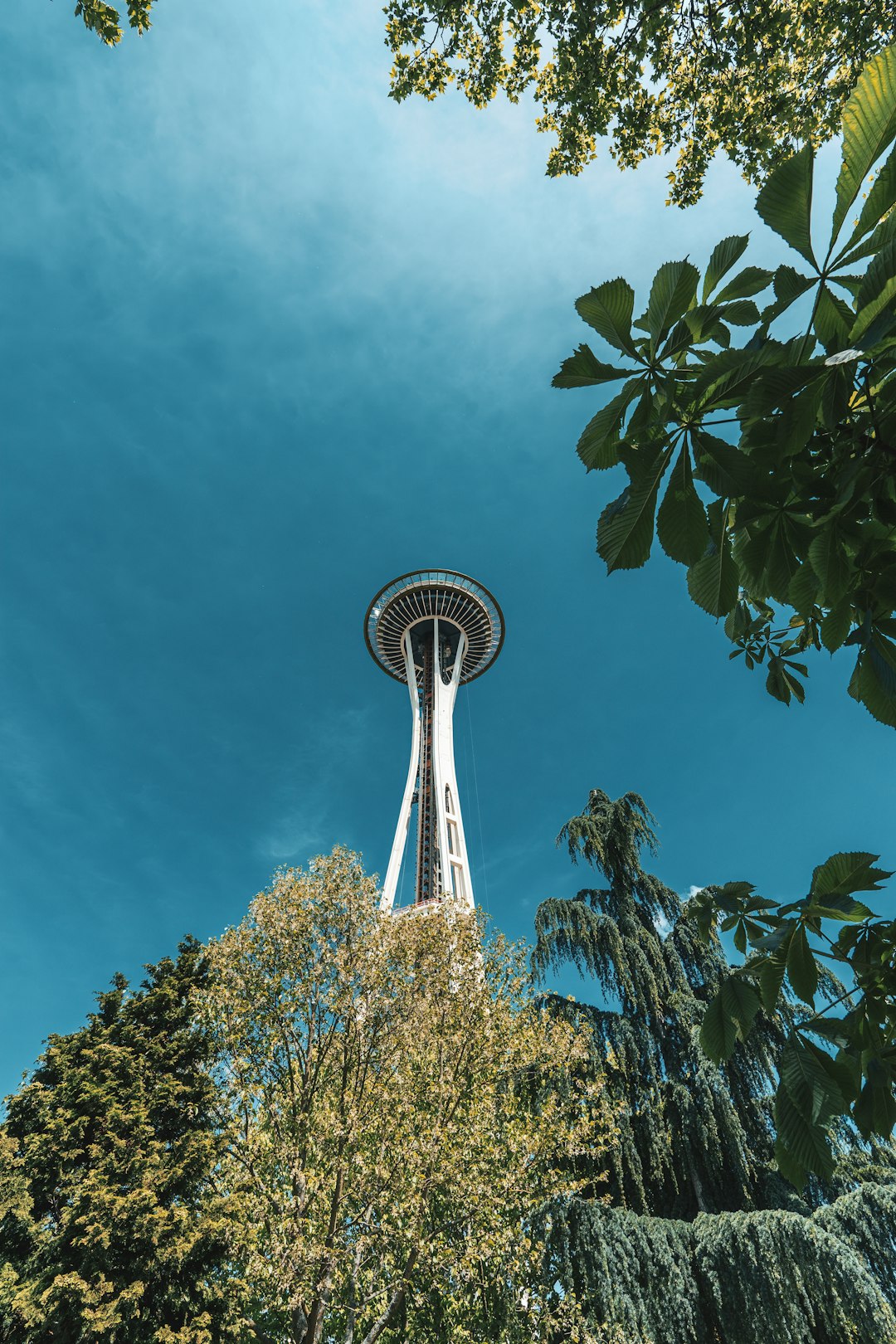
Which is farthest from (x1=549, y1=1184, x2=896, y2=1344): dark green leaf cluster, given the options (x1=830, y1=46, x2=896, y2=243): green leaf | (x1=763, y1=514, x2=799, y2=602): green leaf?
(x1=830, y1=46, x2=896, y2=243): green leaf

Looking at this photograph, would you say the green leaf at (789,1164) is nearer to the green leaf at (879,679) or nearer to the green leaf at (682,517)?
the green leaf at (879,679)

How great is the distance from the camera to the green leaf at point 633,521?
1305 mm

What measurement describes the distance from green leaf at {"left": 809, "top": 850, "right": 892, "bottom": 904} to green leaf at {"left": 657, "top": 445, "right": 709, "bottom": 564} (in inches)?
28.2

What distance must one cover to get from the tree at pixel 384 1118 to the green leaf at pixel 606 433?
10286 millimetres

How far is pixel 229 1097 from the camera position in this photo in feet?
36.4

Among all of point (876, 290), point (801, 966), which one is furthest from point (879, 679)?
point (876, 290)

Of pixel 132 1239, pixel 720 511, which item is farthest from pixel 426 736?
pixel 720 511

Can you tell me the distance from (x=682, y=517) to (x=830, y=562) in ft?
0.95

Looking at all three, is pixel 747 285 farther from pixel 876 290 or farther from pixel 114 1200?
pixel 114 1200

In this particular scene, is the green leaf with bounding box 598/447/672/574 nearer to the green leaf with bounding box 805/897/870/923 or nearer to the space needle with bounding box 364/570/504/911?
the green leaf with bounding box 805/897/870/923

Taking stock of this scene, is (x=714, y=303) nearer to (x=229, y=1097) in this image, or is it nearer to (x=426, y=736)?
(x=229, y=1097)

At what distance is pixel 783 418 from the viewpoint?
1.25 m

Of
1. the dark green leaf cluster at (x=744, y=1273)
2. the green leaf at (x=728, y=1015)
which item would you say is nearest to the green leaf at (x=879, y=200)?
the green leaf at (x=728, y=1015)

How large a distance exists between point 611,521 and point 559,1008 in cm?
1384
